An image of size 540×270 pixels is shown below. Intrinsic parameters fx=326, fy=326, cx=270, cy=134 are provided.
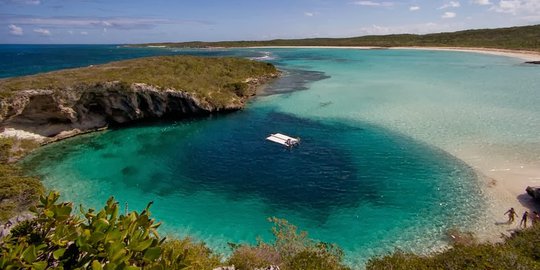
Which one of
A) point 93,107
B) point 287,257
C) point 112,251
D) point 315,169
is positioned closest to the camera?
point 112,251

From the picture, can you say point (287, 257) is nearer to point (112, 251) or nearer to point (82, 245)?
point (112, 251)

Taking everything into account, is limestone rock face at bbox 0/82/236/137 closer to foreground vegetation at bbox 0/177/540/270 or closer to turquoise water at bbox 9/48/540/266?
turquoise water at bbox 9/48/540/266

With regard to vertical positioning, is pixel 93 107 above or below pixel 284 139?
above

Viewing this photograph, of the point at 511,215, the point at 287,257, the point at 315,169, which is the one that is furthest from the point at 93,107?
the point at 511,215

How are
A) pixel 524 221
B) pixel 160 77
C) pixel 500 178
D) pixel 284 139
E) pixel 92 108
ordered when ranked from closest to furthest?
pixel 524 221 → pixel 500 178 → pixel 284 139 → pixel 92 108 → pixel 160 77

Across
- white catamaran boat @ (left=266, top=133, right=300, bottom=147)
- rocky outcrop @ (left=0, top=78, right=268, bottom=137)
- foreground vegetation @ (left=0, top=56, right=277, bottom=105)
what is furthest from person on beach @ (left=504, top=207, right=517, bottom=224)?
foreground vegetation @ (left=0, top=56, right=277, bottom=105)

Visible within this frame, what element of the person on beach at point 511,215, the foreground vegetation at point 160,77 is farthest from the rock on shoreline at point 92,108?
the person on beach at point 511,215

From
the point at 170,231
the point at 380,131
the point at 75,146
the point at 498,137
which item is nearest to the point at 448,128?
the point at 498,137
